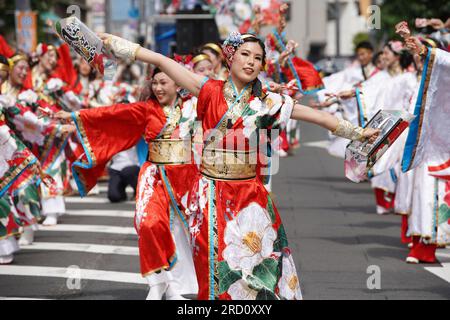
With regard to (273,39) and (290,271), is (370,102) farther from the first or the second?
Answer: (290,271)

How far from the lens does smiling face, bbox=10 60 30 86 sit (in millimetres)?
9970

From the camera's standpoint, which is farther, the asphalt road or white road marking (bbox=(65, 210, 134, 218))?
white road marking (bbox=(65, 210, 134, 218))

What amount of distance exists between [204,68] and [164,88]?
1039mm

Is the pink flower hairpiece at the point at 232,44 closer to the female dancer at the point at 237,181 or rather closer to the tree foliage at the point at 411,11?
the female dancer at the point at 237,181

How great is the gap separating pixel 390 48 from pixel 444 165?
374 centimetres

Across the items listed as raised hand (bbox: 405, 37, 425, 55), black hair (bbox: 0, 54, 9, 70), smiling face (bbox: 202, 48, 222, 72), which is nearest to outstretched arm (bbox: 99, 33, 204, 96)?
raised hand (bbox: 405, 37, 425, 55)

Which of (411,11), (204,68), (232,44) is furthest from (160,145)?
(411,11)

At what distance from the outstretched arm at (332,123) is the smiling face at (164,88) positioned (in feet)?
5.37

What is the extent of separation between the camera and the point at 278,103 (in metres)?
5.74

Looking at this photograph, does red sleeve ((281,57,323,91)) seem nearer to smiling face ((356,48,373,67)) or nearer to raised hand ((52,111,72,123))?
raised hand ((52,111,72,123))

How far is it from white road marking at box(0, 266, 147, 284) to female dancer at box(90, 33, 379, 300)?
97.4 inches

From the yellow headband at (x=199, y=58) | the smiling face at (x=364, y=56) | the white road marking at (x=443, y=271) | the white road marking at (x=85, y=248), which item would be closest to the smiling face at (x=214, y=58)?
the yellow headband at (x=199, y=58)

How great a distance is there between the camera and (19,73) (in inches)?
394
